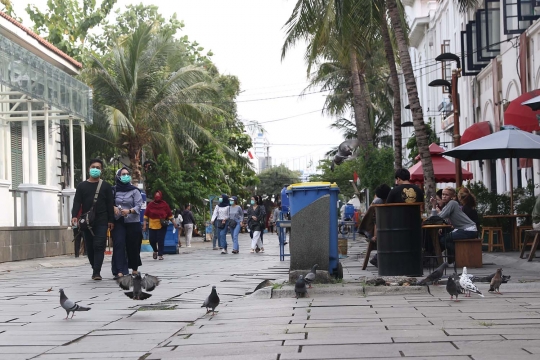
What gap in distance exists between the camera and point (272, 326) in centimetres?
780

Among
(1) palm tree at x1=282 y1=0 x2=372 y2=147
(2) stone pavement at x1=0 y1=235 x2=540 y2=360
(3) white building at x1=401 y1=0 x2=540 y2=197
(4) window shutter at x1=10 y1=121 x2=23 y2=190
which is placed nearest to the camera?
(2) stone pavement at x1=0 y1=235 x2=540 y2=360

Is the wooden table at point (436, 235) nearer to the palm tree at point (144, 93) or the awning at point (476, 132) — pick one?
the awning at point (476, 132)

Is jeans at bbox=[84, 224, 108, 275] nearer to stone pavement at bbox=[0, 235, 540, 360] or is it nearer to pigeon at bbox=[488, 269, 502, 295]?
stone pavement at bbox=[0, 235, 540, 360]

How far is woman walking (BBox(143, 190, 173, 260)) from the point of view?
22.1 metres

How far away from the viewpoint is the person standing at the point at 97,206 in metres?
13.6

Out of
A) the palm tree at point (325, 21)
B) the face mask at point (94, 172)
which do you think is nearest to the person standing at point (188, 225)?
the palm tree at point (325, 21)

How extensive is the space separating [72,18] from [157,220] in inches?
1460

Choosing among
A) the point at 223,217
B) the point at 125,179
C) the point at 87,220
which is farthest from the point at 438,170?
the point at 87,220

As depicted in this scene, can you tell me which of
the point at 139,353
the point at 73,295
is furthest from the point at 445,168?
the point at 139,353

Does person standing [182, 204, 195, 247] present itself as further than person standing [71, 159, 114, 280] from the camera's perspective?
Yes

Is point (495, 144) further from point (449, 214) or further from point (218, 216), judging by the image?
point (218, 216)

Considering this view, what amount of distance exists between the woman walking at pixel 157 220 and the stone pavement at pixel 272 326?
32.3 ft

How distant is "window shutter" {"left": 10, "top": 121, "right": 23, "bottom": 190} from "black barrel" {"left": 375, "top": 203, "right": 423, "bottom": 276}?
1675 cm

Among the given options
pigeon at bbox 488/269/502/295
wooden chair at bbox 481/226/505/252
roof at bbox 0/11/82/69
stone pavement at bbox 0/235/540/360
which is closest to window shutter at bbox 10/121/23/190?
roof at bbox 0/11/82/69
